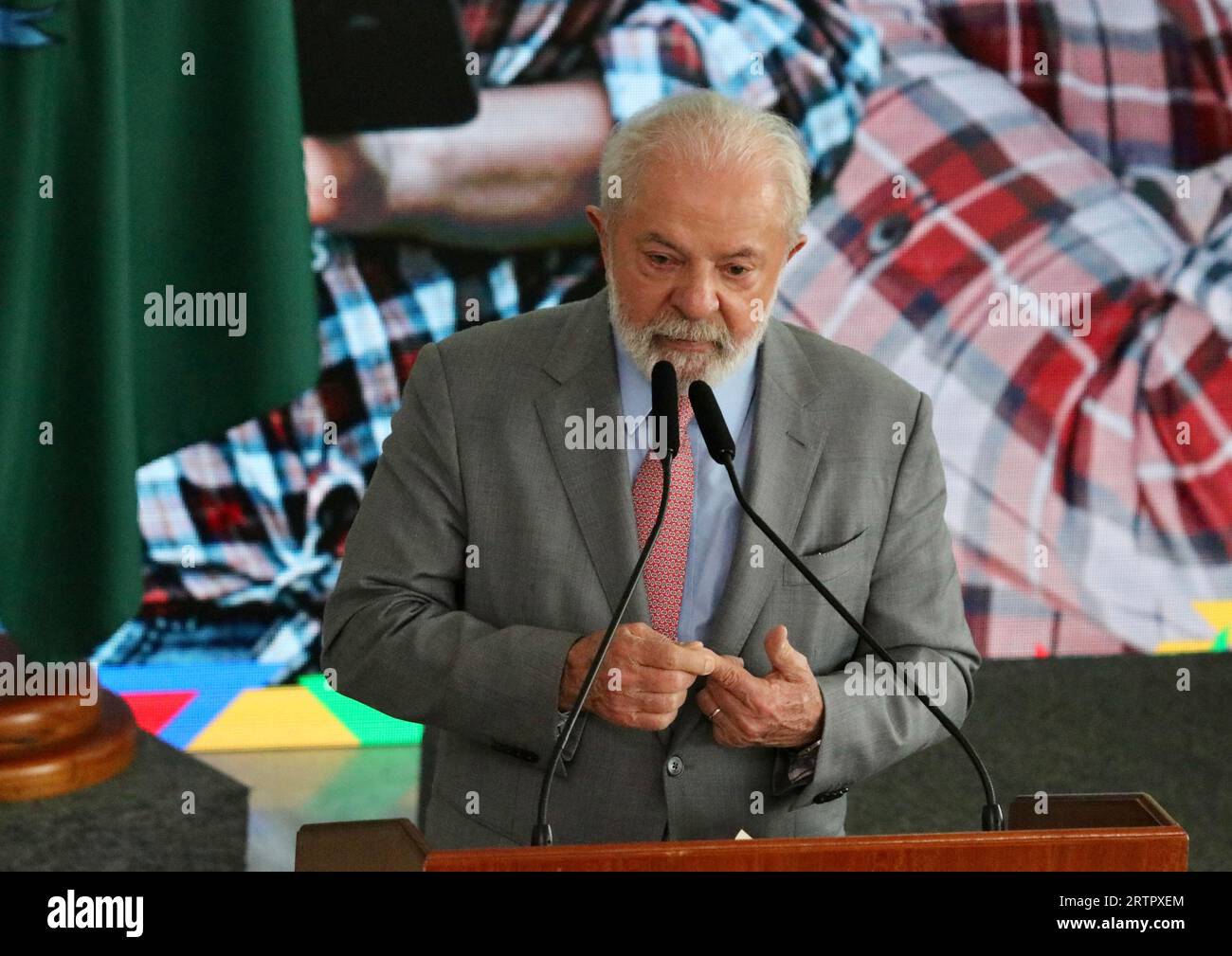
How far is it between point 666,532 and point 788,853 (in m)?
0.69

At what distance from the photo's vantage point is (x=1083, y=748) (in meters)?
4.38

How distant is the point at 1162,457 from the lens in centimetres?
454

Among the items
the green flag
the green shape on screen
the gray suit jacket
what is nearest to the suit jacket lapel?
the gray suit jacket

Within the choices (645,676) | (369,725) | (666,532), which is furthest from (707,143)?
(369,725)

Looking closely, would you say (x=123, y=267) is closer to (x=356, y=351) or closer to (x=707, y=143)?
(x=356, y=351)

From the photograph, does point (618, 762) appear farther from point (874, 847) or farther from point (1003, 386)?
point (1003, 386)

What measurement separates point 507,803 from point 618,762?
16 centimetres

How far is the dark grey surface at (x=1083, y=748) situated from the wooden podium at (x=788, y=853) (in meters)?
2.45

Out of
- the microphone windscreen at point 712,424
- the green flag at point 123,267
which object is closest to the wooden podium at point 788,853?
the microphone windscreen at point 712,424

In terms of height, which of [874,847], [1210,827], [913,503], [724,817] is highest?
[913,503]

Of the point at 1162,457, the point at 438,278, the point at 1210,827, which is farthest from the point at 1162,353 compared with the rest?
the point at 438,278

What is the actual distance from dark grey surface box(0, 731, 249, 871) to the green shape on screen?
735 millimetres

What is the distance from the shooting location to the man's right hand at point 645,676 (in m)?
1.78

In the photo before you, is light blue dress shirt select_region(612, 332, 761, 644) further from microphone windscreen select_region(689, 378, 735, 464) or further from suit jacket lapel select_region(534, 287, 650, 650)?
microphone windscreen select_region(689, 378, 735, 464)
